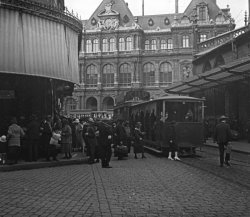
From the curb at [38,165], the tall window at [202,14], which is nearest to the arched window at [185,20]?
the tall window at [202,14]

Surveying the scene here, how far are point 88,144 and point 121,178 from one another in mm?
4466

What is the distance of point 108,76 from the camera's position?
73875 mm

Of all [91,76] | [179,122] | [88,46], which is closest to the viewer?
[179,122]

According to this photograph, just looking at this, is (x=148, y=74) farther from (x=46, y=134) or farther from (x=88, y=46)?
(x=46, y=134)

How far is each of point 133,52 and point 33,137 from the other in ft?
196

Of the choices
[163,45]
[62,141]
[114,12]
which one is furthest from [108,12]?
[62,141]

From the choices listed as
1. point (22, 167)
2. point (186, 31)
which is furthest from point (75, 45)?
point (186, 31)

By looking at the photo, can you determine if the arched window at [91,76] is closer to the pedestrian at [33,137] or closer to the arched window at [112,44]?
the arched window at [112,44]

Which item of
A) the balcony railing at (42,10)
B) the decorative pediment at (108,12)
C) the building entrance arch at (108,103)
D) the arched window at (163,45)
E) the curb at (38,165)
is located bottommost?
the curb at (38,165)

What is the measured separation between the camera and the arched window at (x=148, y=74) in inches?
2844

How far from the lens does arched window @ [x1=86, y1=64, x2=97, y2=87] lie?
244 feet

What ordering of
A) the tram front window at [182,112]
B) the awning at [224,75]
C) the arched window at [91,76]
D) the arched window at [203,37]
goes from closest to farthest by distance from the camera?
1. the tram front window at [182,112]
2. the awning at [224,75]
3. the arched window at [203,37]
4. the arched window at [91,76]

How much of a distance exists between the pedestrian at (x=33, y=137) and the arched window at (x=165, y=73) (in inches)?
2308

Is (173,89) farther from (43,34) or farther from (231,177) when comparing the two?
(231,177)
